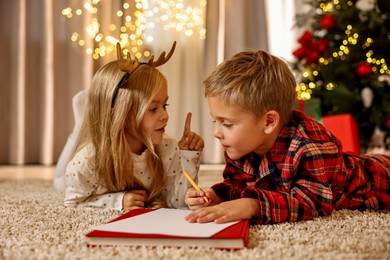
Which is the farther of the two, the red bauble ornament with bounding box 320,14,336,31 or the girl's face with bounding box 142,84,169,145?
the red bauble ornament with bounding box 320,14,336,31

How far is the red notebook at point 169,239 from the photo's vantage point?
790 mm

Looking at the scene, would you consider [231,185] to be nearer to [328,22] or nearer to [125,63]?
[125,63]

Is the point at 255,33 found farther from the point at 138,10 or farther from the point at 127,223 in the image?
the point at 127,223

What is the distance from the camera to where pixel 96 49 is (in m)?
3.05

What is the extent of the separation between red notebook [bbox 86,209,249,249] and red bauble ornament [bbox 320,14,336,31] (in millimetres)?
1897

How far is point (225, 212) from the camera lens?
0.92m

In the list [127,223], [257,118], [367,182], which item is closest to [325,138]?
[257,118]

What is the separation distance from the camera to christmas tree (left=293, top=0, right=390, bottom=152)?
2.42 metres

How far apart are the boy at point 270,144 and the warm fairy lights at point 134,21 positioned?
1.99 metres

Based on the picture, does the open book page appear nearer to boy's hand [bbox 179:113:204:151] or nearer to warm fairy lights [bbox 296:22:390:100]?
boy's hand [bbox 179:113:204:151]

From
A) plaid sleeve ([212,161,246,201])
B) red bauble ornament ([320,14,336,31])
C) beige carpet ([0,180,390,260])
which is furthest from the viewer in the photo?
red bauble ornament ([320,14,336,31])

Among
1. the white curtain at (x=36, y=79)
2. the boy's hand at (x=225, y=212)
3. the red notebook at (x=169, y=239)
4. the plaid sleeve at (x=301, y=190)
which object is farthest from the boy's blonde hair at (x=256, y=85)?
the white curtain at (x=36, y=79)

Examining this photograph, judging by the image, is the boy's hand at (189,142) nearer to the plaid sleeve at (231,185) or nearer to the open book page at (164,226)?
the plaid sleeve at (231,185)

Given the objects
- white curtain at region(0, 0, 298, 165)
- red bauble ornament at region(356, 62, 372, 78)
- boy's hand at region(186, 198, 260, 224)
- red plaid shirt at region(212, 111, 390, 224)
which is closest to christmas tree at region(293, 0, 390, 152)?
red bauble ornament at region(356, 62, 372, 78)
